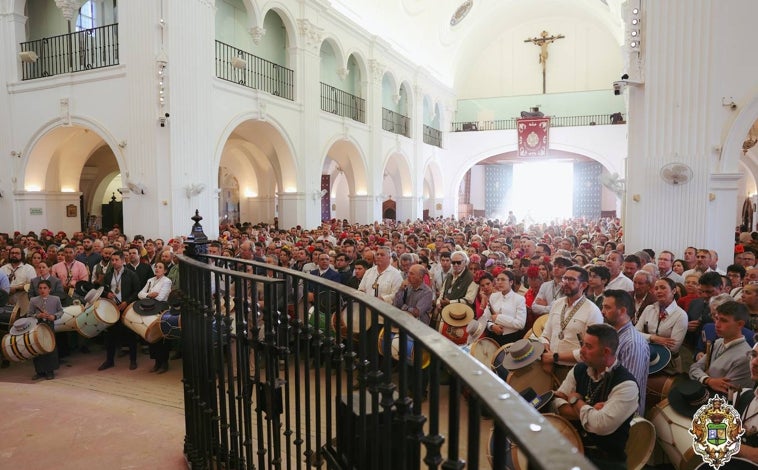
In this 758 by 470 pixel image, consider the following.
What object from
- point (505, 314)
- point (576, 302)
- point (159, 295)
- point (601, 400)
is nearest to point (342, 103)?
point (159, 295)

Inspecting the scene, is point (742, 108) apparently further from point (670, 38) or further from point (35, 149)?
point (35, 149)

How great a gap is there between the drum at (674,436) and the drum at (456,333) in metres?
2.16

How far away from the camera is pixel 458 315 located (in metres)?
5.91

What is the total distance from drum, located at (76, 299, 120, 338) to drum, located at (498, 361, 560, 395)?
5293 millimetres

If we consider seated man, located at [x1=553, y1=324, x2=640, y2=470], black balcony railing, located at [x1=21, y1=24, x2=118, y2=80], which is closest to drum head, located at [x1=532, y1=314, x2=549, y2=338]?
seated man, located at [x1=553, y1=324, x2=640, y2=470]

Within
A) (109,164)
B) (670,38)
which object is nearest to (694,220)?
(670,38)

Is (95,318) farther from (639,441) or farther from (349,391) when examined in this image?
(639,441)

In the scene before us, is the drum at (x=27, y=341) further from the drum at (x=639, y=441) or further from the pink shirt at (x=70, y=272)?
the drum at (x=639, y=441)

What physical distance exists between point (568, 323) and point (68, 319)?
634 centimetres

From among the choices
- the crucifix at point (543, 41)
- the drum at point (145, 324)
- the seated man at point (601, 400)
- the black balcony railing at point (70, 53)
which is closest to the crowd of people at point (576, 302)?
the seated man at point (601, 400)

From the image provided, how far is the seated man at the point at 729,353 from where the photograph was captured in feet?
12.5

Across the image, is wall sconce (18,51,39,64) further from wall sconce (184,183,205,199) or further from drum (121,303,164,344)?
drum (121,303,164,344)

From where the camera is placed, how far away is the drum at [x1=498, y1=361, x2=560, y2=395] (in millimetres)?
4410

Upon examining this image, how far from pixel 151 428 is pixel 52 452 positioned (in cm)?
59
